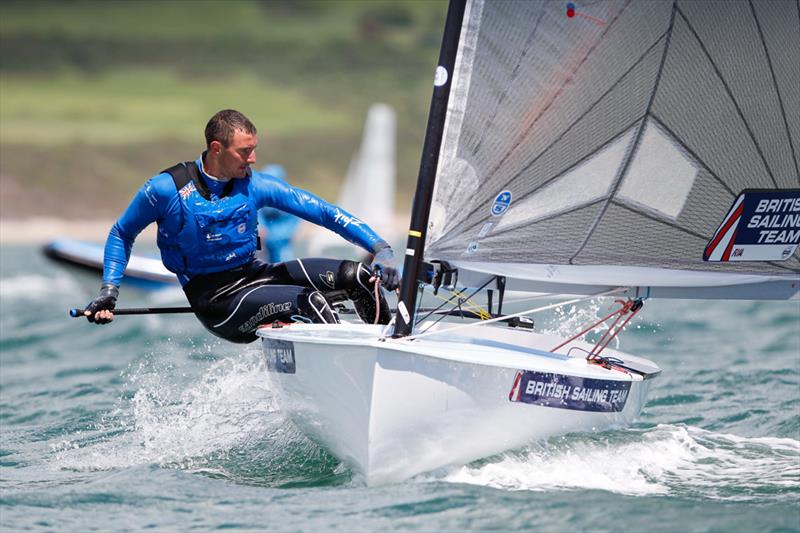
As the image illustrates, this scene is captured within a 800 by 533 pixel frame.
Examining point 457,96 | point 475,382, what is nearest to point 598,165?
point 457,96

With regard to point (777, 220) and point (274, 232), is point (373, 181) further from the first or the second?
point (777, 220)

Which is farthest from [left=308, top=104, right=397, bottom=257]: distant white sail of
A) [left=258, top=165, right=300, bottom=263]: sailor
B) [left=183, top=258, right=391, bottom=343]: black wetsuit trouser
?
[left=183, top=258, right=391, bottom=343]: black wetsuit trouser

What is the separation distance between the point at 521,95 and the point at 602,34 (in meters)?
0.45

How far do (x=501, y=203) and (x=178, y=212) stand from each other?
1432 mm

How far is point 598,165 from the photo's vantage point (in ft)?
15.9

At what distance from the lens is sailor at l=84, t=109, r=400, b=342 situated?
4730 millimetres

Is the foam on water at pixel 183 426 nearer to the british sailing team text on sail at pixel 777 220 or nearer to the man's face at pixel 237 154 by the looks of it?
the man's face at pixel 237 154

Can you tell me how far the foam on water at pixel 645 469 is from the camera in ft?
14.3

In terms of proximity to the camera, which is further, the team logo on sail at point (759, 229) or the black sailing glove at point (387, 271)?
the team logo on sail at point (759, 229)

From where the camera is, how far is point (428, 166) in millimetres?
4449

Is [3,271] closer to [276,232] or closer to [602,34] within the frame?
[276,232]

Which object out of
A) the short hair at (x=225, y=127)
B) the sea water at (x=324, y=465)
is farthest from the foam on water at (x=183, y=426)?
the short hair at (x=225, y=127)

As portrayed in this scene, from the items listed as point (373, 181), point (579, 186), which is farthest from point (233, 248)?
point (373, 181)

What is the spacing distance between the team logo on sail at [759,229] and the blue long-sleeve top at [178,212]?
5.38 ft
